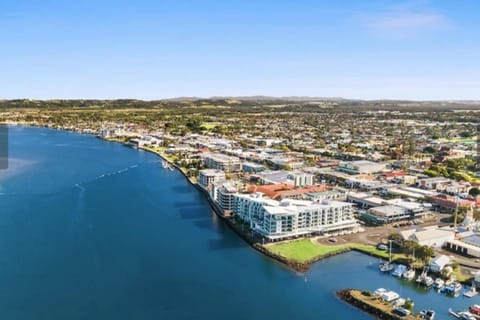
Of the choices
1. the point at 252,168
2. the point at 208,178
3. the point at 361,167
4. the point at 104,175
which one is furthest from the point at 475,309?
the point at 104,175

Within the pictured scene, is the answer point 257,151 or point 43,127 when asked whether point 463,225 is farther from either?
point 43,127

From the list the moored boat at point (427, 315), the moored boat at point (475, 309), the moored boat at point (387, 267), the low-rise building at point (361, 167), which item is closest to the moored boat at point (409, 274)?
the moored boat at point (387, 267)

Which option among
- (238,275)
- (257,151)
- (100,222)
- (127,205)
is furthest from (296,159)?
Result: (238,275)

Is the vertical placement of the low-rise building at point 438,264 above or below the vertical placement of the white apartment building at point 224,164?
below

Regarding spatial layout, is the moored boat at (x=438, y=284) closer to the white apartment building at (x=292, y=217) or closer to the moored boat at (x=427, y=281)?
the moored boat at (x=427, y=281)

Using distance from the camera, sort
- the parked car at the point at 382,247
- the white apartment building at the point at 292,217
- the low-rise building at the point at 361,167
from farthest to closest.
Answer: the low-rise building at the point at 361,167, the white apartment building at the point at 292,217, the parked car at the point at 382,247

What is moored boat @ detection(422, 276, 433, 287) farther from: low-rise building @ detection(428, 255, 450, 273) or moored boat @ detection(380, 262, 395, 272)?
moored boat @ detection(380, 262, 395, 272)
